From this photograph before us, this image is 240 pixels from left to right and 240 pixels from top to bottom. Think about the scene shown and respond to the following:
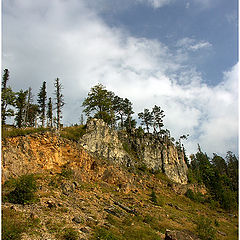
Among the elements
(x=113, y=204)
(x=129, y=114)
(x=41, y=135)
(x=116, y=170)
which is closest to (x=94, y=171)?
(x=116, y=170)

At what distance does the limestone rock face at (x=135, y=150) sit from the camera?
3176 cm

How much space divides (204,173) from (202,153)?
30.3m

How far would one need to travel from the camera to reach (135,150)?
4453cm

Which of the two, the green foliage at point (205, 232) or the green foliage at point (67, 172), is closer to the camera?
the green foliage at point (205, 232)

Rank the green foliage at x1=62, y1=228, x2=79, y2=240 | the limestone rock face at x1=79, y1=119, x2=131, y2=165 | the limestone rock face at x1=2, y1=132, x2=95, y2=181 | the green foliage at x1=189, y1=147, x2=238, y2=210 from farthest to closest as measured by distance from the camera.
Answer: the green foliage at x1=189, y1=147, x2=238, y2=210
the limestone rock face at x1=79, y1=119, x2=131, y2=165
the limestone rock face at x1=2, y1=132, x2=95, y2=181
the green foliage at x1=62, y1=228, x2=79, y2=240

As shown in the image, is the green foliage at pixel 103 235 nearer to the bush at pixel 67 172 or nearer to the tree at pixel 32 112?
the bush at pixel 67 172

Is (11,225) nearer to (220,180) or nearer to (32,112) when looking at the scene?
(32,112)

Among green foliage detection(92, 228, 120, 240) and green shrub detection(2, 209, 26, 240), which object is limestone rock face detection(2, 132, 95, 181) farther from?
green foliage detection(92, 228, 120, 240)

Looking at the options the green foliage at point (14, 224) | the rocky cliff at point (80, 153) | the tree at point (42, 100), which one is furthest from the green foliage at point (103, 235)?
the tree at point (42, 100)

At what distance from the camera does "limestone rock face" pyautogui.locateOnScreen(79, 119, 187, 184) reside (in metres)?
31.8

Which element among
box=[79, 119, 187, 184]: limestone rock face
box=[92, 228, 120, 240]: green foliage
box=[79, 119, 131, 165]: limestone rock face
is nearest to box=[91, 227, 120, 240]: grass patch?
box=[92, 228, 120, 240]: green foliage

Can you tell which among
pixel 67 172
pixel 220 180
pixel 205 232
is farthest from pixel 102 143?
pixel 220 180

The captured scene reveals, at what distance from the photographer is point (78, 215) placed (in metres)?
13.2

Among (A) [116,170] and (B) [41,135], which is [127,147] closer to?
(A) [116,170]
